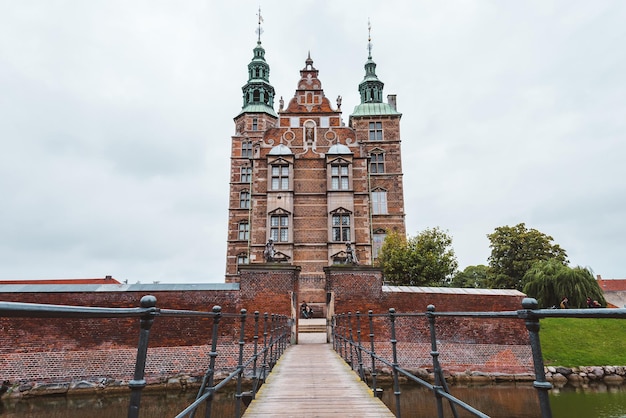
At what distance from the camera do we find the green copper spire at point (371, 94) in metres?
29.5

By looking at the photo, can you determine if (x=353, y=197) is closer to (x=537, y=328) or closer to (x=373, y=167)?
(x=373, y=167)

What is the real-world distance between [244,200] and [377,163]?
10.3 meters

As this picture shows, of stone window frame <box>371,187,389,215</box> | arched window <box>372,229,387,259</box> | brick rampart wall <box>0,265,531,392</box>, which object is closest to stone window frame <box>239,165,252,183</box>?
stone window frame <box>371,187,389,215</box>

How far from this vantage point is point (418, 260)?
21578mm

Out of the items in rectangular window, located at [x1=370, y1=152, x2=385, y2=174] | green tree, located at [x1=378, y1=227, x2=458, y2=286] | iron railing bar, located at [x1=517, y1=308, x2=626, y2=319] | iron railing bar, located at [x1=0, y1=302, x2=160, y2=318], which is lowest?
iron railing bar, located at [x1=517, y1=308, x2=626, y2=319]

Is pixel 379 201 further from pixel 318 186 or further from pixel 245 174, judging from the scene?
pixel 245 174

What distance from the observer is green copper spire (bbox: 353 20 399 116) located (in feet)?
96.7

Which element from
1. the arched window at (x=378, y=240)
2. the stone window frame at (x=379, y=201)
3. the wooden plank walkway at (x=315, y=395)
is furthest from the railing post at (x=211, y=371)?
the stone window frame at (x=379, y=201)

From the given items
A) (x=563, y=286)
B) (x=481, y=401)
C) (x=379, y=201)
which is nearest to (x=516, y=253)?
(x=563, y=286)

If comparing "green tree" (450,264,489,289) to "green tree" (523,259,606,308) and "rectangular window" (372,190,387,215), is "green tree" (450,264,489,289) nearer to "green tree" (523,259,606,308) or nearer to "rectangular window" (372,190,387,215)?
"green tree" (523,259,606,308)

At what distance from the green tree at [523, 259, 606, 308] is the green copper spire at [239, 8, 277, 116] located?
22.2 meters

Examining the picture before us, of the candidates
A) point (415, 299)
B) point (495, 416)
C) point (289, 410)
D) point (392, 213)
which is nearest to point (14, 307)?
point (289, 410)

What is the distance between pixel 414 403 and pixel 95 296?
394 inches

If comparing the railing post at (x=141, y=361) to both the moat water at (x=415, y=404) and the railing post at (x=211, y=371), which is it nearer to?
the railing post at (x=211, y=371)
